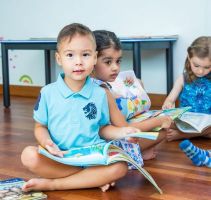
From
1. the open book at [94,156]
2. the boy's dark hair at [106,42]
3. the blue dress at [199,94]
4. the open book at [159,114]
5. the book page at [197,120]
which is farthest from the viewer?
the blue dress at [199,94]

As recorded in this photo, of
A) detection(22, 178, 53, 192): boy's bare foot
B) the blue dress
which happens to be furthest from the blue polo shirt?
the blue dress

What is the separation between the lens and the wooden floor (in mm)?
1343

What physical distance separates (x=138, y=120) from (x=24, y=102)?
2077mm

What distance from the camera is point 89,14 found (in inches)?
136

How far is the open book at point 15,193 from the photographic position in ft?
4.31

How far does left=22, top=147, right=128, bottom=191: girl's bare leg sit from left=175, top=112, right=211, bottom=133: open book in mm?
774

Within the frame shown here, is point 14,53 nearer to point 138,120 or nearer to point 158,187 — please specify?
point 138,120

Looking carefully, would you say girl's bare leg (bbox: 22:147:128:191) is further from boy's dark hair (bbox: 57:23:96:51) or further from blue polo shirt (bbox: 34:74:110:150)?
boy's dark hair (bbox: 57:23:96:51)

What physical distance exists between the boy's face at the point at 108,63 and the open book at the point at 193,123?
66 centimetres

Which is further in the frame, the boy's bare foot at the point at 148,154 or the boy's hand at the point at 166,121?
the boy's bare foot at the point at 148,154

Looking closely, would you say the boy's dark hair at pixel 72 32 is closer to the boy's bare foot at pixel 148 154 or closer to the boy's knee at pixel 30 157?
the boy's knee at pixel 30 157

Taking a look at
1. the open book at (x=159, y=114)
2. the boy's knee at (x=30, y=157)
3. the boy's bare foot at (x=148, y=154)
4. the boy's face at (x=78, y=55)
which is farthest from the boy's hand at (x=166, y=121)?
the boy's knee at (x=30, y=157)

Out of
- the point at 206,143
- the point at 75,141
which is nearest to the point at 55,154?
the point at 75,141

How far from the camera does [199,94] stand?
2246mm
